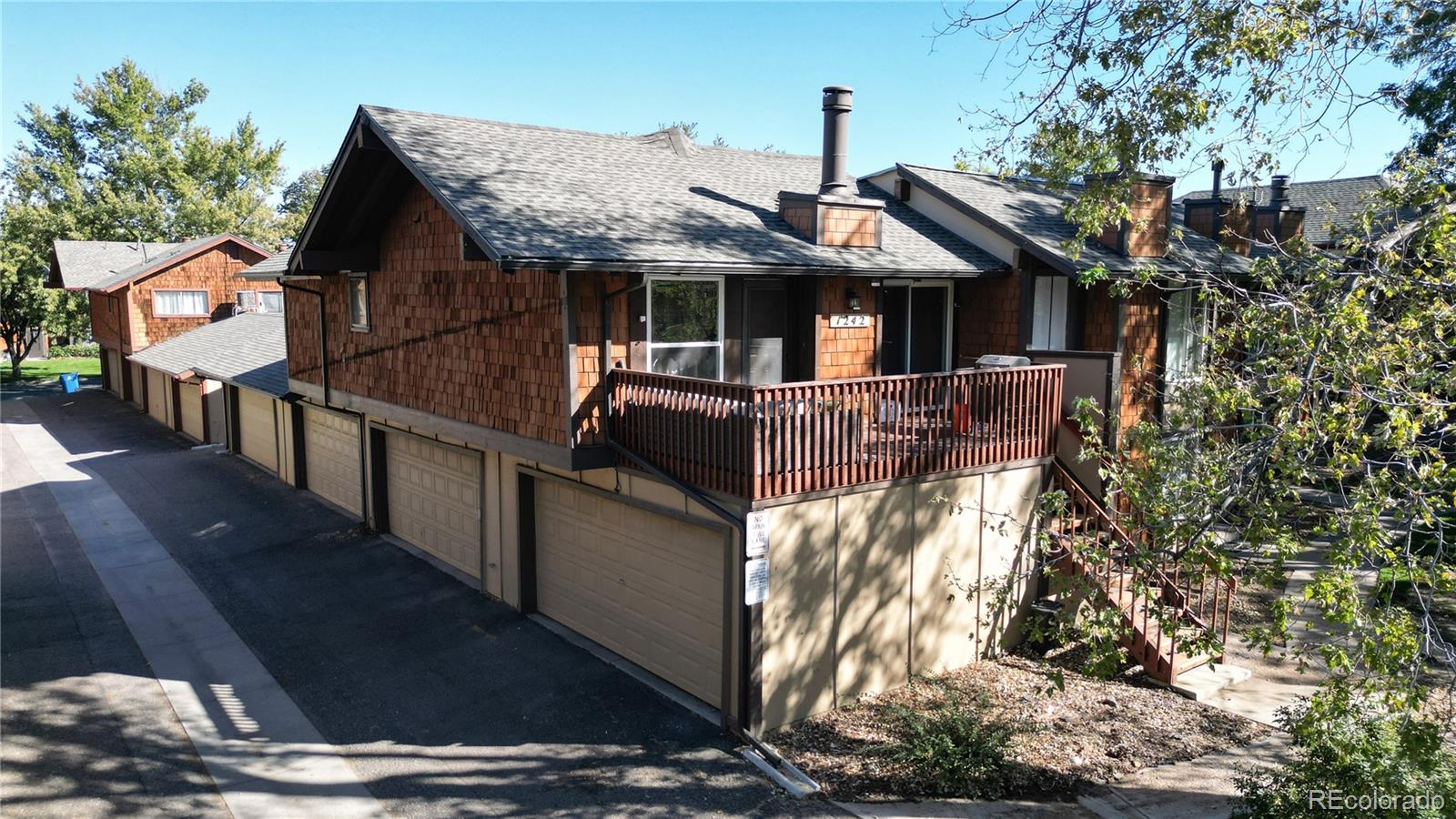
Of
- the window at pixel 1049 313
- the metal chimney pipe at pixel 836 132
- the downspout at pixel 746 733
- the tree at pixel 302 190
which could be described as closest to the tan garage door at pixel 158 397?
the metal chimney pipe at pixel 836 132

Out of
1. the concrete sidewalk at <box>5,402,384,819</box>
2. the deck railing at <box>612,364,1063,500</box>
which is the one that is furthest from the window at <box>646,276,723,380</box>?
the concrete sidewalk at <box>5,402,384,819</box>

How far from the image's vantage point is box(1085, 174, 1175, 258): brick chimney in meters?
14.4

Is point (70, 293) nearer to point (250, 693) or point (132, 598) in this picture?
point (132, 598)

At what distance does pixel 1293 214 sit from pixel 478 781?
59.2ft

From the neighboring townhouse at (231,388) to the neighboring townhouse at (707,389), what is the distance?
231 inches

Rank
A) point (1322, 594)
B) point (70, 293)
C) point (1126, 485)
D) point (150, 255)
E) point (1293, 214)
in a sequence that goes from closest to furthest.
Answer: point (1322, 594) < point (1126, 485) < point (1293, 214) < point (150, 255) < point (70, 293)

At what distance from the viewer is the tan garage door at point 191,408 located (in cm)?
2583

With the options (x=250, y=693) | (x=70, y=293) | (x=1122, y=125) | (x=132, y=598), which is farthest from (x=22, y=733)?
(x=70, y=293)

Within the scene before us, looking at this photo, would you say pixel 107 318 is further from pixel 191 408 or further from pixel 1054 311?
pixel 1054 311

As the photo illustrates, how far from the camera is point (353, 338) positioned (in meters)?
15.6

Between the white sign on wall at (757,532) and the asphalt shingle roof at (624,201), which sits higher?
the asphalt shingle roof at (624,201)

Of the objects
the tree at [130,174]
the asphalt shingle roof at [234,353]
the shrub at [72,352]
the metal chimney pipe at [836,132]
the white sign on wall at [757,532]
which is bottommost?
the shrub at [72,352]

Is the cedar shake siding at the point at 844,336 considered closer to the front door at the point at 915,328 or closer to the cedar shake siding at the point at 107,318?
the front door at the point at 915,328

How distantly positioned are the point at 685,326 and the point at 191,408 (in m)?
21.0
